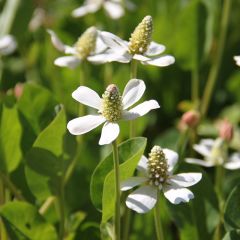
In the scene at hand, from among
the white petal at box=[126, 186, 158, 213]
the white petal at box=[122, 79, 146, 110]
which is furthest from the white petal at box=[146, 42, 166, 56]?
the white petal at box=[126, 186, 158, 213]

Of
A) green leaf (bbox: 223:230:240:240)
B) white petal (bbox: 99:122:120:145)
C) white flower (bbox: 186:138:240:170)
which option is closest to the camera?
white petal (bbox: 99:122:120:145)

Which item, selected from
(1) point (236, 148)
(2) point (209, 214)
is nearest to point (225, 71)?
(1) point (236, 148)

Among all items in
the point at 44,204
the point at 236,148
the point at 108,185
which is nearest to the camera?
the point at 108,185

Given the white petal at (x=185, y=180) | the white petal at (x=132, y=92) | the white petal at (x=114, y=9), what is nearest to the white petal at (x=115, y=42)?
the white petal at (x=132, y=92)

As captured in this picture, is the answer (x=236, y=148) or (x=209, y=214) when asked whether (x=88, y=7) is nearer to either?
(x=236, y=148)

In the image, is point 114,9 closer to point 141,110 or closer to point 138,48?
point 138,48

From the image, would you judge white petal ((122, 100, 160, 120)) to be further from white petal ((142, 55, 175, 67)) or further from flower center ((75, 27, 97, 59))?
flower center ((75, 27, 97, 59))

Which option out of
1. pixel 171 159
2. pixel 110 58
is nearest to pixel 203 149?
pixel 171 159
